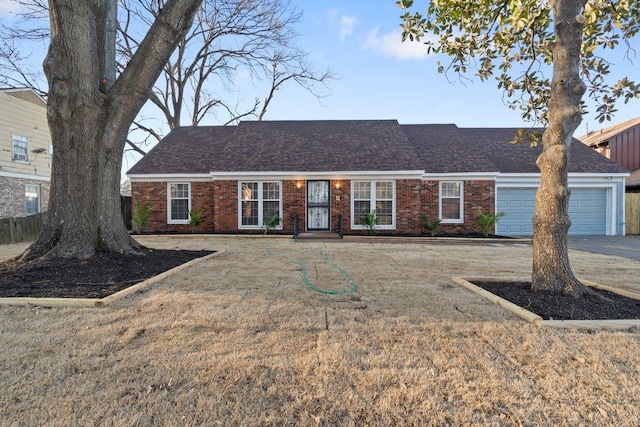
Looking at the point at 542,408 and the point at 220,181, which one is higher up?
the point at 220,181

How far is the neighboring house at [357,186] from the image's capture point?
1233 centimetres

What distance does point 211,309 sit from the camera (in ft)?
10.9

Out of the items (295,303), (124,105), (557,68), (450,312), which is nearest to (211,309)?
(295,303)

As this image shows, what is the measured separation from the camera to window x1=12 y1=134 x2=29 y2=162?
14836 mm

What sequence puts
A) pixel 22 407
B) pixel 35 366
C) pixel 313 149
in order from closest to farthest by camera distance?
pixel 22 407 < pixel 35 366 < pixel 313 149

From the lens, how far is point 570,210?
13266 mm

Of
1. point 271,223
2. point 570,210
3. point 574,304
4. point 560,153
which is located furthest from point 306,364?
point 570,210

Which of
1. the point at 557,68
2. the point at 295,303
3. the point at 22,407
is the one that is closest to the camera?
the point at 22,407

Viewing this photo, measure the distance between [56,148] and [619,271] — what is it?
1021 cm

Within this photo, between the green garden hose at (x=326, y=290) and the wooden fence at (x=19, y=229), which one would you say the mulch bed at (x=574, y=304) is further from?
the wooden fence at (x=19, y=229)

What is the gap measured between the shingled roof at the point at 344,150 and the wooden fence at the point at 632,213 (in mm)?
1793

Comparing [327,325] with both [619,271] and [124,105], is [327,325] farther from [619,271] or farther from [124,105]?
[619,271]

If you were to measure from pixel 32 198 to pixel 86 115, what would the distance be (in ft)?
47.9

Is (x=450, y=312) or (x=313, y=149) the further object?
(x=313, y=149)
